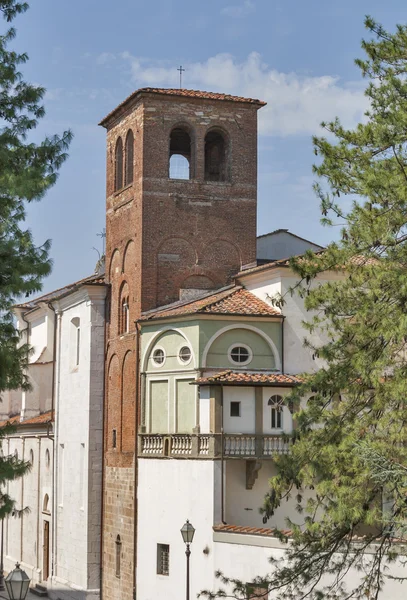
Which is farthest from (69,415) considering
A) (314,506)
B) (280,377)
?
(314,506)

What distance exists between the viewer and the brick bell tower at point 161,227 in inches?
1421

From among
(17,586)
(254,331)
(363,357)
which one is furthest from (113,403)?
(17,586)

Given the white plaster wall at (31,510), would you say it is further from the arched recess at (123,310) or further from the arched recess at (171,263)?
the arched recess at (171,263)

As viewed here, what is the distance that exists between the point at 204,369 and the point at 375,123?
13.9 m

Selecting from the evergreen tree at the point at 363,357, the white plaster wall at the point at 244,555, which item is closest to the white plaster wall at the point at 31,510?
the white plaster wall at the point at 244,555

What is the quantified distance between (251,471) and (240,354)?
3.46 metres

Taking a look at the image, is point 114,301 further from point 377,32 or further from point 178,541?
point 377,32

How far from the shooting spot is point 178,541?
31.7 m

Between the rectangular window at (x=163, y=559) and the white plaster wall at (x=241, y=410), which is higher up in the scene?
the white plaster wall at (x=241, y=410)

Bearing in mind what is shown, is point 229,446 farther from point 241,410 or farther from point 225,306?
point 225,306

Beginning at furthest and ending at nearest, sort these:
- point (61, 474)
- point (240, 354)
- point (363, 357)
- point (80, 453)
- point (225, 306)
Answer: point (61, 474) < point (80, 453) < point (225, 306) < point (240, 354) < point (363, 357)

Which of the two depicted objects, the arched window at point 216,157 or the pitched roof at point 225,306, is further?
the arched window at point 216,157

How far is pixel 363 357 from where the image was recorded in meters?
19.1

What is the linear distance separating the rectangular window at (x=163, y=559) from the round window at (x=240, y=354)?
5501 millimetres
